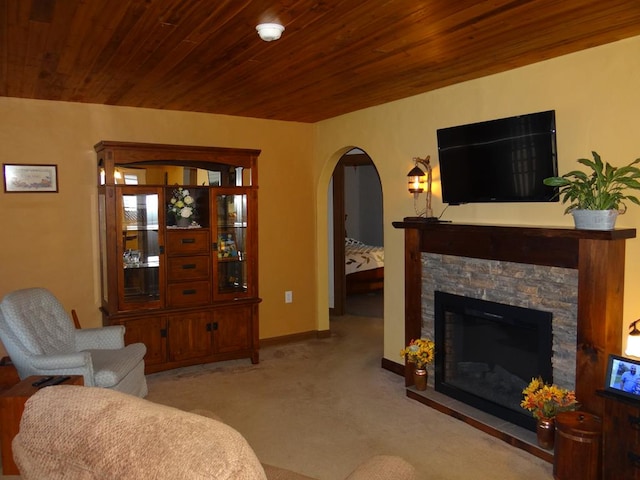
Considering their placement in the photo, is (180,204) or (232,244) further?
(232,244)

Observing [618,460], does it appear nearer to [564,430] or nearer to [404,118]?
[564,430]

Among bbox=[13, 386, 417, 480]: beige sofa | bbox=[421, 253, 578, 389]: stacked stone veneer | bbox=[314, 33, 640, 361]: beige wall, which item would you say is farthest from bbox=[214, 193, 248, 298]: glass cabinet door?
bbox=[13, 386, 417, 480]: beige sofa

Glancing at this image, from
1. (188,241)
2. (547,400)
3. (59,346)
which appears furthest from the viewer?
(188,241)

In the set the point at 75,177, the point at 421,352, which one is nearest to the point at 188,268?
the point at 75,177

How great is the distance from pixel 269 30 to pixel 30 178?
9.67 ft

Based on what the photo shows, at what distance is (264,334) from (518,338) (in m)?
2.91

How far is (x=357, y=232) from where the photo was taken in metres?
10.5

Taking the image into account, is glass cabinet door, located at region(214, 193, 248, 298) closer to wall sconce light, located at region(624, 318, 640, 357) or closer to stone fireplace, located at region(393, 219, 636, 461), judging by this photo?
stone fireplace, located at region(393, 219, 636, 461)

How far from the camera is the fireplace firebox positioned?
3.36 m

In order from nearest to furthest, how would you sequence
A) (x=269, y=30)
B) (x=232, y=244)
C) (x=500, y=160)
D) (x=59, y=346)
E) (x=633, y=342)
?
(x=269, y=30) < (x=633, y=342) < (x=500, y=160) < (x=59, y=346) < (x=232, y=244)

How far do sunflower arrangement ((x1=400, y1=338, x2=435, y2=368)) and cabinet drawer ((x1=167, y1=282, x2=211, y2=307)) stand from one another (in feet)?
6.27

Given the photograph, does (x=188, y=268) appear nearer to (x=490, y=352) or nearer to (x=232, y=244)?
Result: (x=232, y=244)

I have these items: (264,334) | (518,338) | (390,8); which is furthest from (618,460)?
(264,334)

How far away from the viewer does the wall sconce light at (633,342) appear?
2.69 meters
